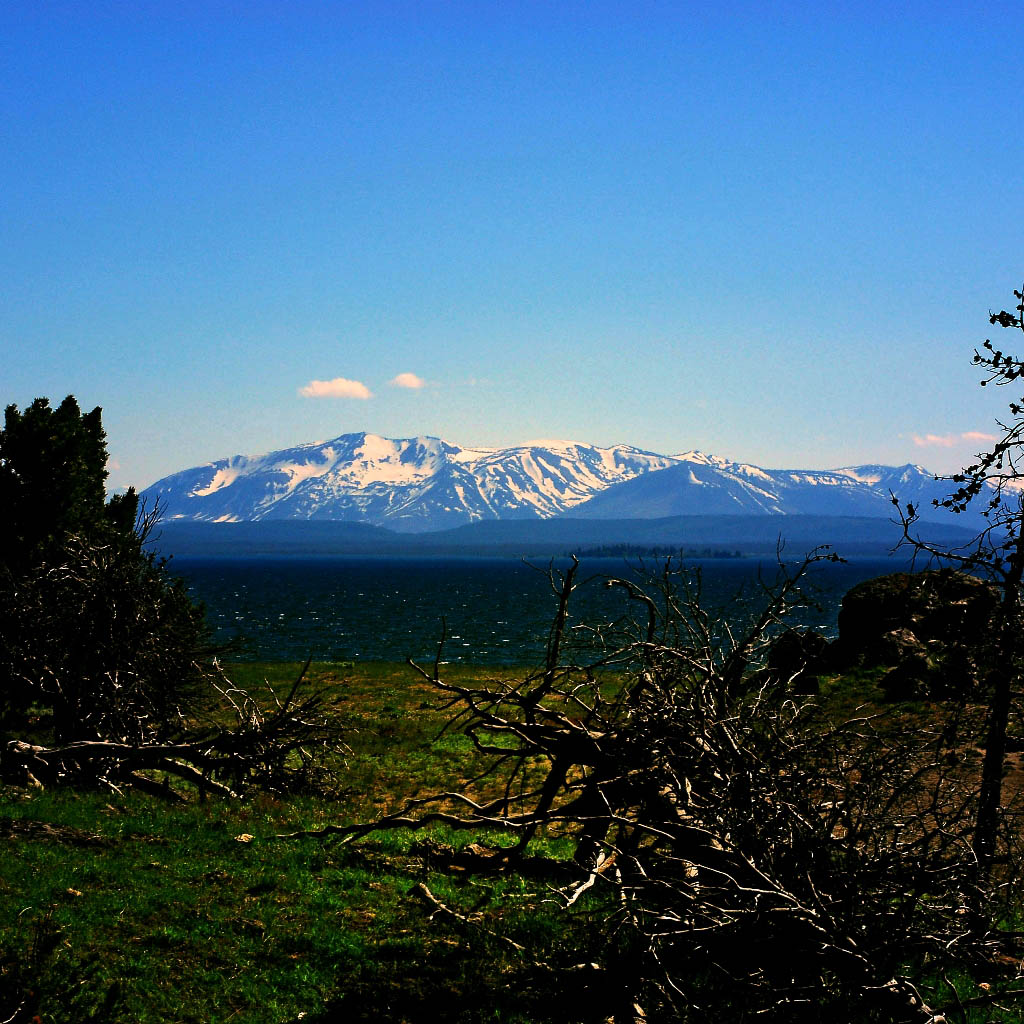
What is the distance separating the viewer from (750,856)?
7598mm

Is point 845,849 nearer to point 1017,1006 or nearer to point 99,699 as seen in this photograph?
point 1017,1006

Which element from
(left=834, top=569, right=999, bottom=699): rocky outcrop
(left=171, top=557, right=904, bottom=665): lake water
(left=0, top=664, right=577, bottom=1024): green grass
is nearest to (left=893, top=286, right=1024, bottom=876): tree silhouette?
(left=834, top=569, right=999, bottom=699): rocky outcrop

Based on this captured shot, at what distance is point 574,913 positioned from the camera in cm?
1127

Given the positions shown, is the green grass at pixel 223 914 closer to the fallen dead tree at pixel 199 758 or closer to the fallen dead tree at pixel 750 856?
the fallen dead tree at pixel 199 758

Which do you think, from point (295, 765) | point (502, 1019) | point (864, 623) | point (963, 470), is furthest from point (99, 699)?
point (864, 623)

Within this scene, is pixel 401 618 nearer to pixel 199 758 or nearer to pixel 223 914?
pixel 199 758

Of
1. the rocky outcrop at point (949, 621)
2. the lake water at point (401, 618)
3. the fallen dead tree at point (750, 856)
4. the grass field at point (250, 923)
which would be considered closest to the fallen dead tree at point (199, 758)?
the grass field at point (250, 923)

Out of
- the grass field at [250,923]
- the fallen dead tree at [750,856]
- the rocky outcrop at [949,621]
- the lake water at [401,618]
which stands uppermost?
the rocky outcrop at [949,621]

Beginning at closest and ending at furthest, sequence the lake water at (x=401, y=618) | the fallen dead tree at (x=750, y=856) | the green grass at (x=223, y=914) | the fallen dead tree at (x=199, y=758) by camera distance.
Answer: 1. the fallen dead tree at (x=750, y=856)
2. the green grass at (x=223, y=914)
3. the fallen dead tree at (x=199, y=758)
4. the lake water at (x=401, y=618)

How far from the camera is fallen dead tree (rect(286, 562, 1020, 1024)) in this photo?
22.7 feet

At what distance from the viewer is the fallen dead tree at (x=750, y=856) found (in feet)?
22.7

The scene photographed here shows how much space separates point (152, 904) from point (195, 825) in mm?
4710

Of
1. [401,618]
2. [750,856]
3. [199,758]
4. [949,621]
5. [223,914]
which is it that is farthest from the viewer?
[401,618]

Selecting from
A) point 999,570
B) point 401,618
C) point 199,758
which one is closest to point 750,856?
point 999,570
